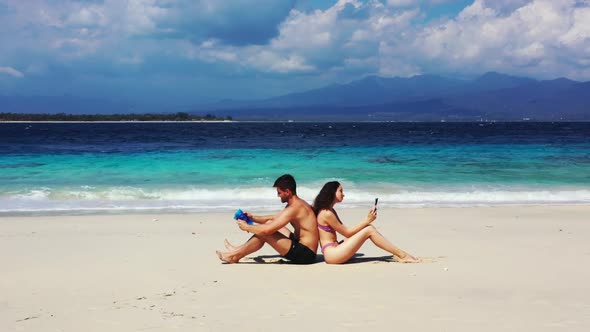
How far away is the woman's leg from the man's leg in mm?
564

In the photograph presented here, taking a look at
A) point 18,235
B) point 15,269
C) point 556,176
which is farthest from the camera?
point 556,176

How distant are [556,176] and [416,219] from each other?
11.9 m

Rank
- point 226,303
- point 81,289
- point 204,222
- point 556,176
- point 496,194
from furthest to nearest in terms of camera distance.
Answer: point 556,176 < point 496,194 < point 204,222 < point 81,289 < point 226,303

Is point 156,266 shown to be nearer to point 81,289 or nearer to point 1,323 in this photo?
point 81,289

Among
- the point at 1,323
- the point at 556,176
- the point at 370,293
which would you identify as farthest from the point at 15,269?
the point at 556,176

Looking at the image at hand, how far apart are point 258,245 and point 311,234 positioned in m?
0.72

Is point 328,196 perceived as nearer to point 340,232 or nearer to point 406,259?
point 340,232

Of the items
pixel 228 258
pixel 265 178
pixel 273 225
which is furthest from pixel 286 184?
pixel 265 178

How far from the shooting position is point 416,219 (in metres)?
12.4

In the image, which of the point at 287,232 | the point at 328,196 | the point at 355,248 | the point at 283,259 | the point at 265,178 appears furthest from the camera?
the point at 265,178

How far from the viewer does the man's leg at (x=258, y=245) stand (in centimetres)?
784

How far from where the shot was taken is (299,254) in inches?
308

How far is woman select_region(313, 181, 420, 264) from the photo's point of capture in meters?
7.78

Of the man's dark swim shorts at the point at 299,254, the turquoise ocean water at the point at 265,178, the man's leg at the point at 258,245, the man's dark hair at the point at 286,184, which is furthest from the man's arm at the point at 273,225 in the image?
the turquoise ocean water at the point at 265,178
